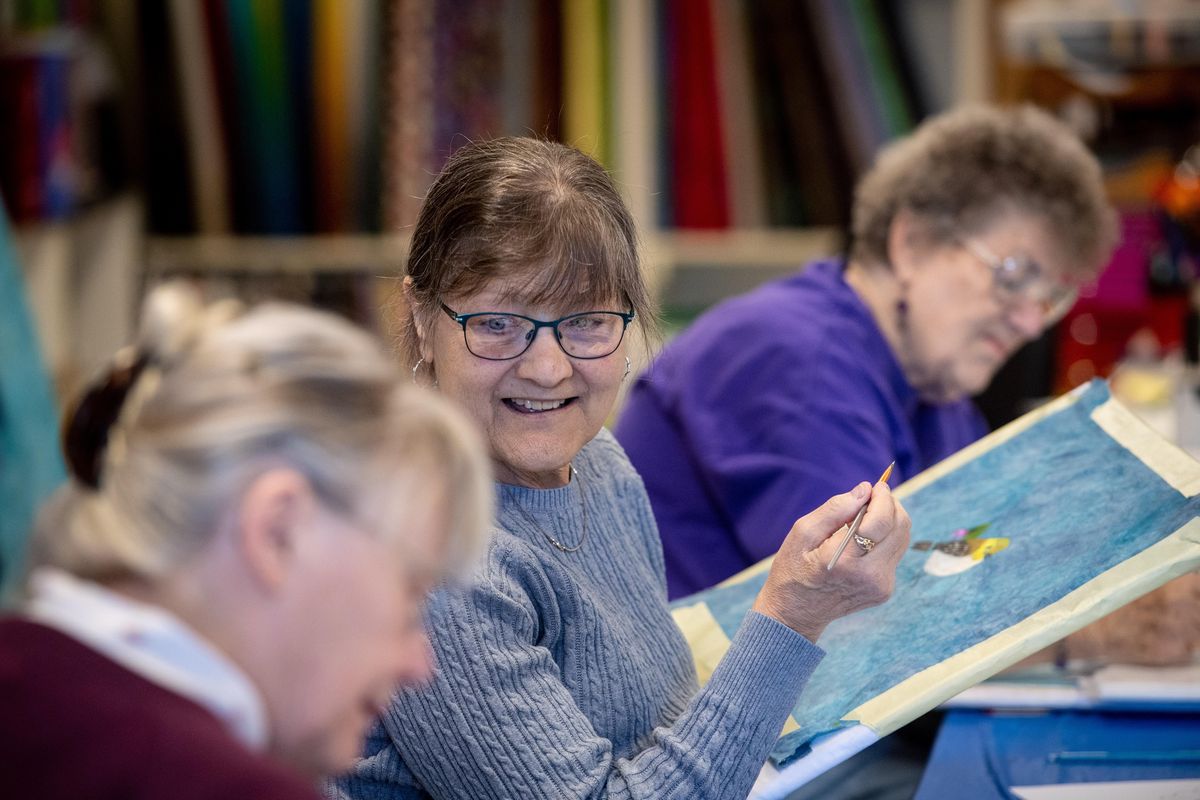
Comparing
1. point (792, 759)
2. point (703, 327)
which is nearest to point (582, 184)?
point (792, 759)

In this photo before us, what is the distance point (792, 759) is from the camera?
3.46 feet

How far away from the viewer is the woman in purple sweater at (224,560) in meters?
0.61

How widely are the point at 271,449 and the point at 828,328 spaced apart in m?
1.08

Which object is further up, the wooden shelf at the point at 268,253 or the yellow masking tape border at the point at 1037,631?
the yellow masking tape border at the point at 1037,631

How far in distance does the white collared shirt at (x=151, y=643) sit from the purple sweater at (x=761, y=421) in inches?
35.6

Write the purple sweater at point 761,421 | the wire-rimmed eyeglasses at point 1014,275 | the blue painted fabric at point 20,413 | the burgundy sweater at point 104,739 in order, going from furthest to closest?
the blue painted fabric at point 20,413 < the wire-rimmed eyeglasses at point 1014,275 < the purple sweater at point 761,421 < the burgundy sweater at point 104,739

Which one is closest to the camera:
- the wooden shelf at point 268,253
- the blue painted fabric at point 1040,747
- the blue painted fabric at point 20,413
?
the blue painted fabric at point 1040,747

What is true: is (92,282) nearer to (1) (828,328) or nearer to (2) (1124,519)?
(1) (828,328)

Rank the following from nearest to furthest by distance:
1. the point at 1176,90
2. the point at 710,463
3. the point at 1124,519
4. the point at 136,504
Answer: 1. the point at 136,504
2. the point at 1124,519
3. the point at 710,463
4. the point at 1176,90

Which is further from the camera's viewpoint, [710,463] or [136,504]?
[710,463]

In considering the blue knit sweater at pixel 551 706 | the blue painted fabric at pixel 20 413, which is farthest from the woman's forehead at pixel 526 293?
the blue painted fabric at pixel 20 413

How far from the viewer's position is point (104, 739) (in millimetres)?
598

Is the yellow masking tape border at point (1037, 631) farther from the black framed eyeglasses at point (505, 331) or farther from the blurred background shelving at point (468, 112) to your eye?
the blurred background shelving at point (468, 112)

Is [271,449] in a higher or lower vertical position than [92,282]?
higher
